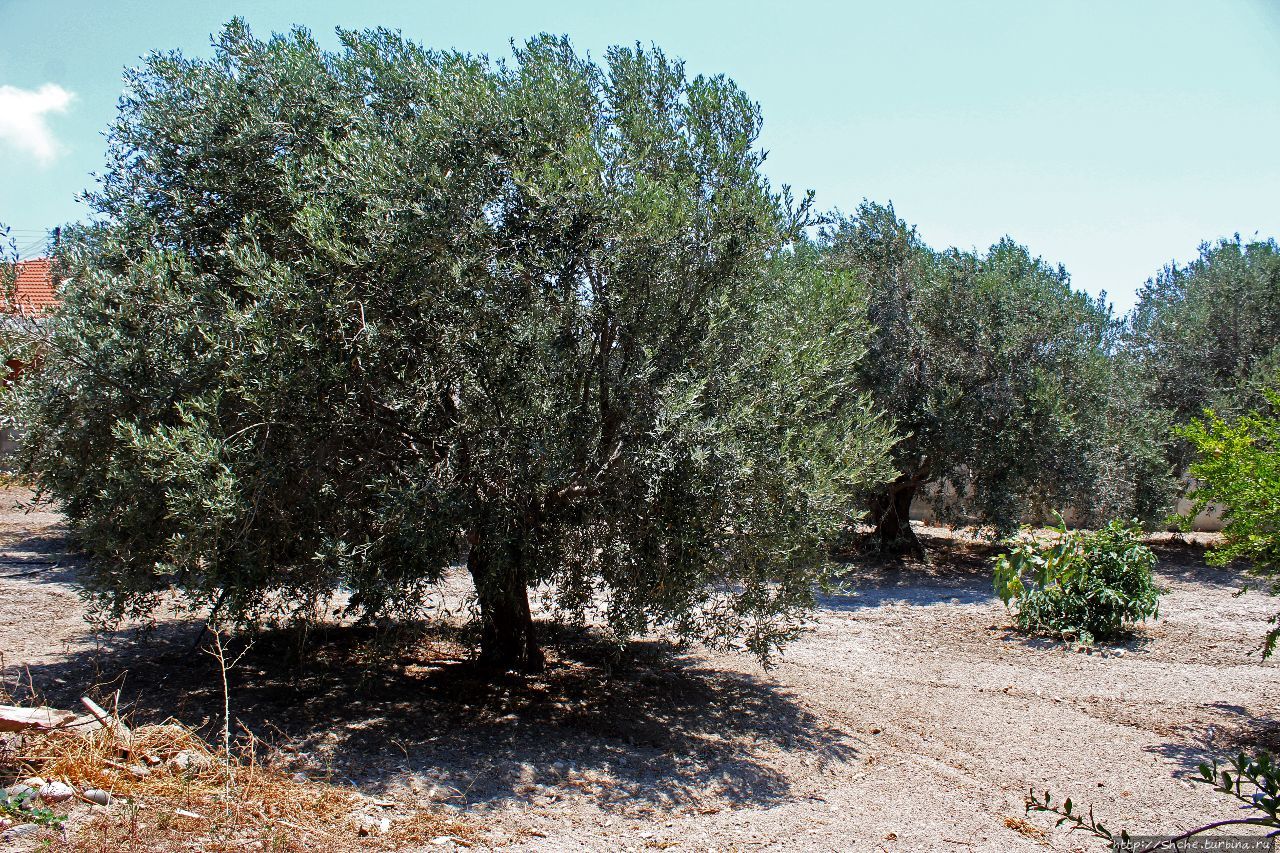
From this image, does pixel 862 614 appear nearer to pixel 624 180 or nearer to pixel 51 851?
pixel 624 180

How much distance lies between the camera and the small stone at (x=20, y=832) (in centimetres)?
423

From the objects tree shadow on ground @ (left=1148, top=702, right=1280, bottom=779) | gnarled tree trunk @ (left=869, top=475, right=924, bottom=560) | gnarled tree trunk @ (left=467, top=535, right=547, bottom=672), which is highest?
gnarled tree trunk @ (left=869, top=475, right=924, bottom=560)

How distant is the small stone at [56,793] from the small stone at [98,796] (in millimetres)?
64

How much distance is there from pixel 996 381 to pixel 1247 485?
7726mm

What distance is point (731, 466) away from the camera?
603 centimetres

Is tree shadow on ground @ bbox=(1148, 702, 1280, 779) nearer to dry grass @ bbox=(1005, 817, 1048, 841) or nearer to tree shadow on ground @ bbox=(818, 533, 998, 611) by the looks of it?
dry grass @ bbox=(1005, 817, 1048, 841)

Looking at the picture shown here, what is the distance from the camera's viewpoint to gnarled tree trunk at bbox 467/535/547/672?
679 centimetres

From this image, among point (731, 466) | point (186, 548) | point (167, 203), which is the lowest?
point (186, 548)

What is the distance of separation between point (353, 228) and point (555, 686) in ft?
14.1

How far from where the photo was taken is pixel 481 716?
7012 mm

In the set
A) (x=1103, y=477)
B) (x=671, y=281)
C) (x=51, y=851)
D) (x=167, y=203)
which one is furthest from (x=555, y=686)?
(x=1103, y=477)

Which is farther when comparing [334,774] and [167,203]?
[167,203]

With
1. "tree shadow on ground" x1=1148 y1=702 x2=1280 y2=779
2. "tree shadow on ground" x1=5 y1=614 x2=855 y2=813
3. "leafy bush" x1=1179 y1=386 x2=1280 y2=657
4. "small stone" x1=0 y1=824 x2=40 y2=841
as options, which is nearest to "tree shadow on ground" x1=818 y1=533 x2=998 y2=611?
"tree shadow on ground" x1=5 y1=614 x2=855 y2=813

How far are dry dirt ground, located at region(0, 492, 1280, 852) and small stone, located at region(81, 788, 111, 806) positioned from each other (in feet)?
4.17
